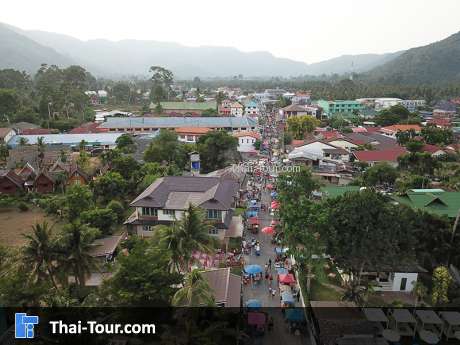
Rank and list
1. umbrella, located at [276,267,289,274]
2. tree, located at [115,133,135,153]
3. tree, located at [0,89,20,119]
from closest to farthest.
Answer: umbrella, located at [276,267,289,274], tree, located at [115,133,135,153], tree, located at [0,89,20,119]

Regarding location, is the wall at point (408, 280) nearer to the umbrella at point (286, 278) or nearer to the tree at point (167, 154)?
the umbrella at point (286, 278)

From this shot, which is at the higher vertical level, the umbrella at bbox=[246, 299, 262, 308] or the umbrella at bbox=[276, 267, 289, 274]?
the umbrella at bbox=[246, 299, 262, 308]

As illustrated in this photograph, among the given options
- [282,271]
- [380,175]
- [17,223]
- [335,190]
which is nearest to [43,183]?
[17,223]

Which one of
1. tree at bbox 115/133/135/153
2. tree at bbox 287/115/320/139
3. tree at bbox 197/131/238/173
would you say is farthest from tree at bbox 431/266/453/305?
tree at bbox 287/115/320/139

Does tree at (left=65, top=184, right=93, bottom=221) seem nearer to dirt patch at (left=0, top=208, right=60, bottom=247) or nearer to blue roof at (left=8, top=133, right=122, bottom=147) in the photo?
dirt patch at (left=0, top=208, right=60, bottom=247)

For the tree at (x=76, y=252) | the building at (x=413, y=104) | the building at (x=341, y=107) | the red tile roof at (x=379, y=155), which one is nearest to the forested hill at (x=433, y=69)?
the building at (x=413, y=104)

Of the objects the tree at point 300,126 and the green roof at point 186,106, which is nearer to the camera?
the tree at point 300,126
